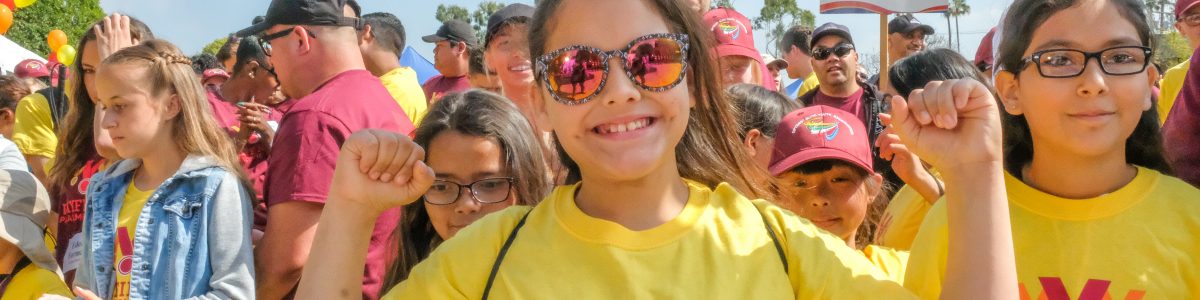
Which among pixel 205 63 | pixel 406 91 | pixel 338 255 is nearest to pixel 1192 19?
pixel 406 91

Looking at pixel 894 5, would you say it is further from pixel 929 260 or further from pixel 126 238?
pixel 126 238

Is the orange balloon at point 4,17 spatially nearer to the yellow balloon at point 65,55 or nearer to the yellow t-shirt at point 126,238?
the yellow balloon at point 65,55

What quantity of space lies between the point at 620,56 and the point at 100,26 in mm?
3994

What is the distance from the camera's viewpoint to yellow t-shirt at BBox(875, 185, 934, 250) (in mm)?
3336

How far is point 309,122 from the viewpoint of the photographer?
3.52 metres

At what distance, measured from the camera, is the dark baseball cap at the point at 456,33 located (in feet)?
25.0

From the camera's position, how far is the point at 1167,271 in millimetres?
2346

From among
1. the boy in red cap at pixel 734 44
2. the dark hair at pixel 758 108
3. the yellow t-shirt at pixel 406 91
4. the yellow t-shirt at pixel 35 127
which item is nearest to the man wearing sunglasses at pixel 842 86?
the boy in red cap at pixel 734 44

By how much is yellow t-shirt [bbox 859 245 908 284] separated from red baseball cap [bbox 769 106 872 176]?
3.09 ft

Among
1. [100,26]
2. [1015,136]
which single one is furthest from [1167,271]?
[100,26]

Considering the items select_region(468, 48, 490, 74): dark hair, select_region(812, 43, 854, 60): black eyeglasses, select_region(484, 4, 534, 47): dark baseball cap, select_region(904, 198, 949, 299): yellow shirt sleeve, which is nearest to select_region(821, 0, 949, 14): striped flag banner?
select_region(812, 43, 854, 60): black eyeglasses

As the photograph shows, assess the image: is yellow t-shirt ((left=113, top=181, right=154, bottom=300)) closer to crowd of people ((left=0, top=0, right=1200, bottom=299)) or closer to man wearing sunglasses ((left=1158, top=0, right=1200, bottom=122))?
crowd of people ((left=0, top=0, right=1200, bottom=299))

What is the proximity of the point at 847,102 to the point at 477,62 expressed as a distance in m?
2.56

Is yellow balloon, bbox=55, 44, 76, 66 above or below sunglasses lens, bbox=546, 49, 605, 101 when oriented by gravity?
below
